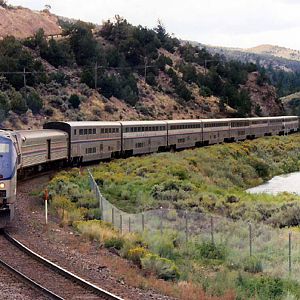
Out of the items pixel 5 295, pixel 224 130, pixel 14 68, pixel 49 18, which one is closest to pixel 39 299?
pixel 5 295

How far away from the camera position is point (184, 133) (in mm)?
64500

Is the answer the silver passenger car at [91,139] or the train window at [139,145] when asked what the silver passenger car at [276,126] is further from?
the silver passenger car at [91,139]

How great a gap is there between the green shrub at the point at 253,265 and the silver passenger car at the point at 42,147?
14.6 m

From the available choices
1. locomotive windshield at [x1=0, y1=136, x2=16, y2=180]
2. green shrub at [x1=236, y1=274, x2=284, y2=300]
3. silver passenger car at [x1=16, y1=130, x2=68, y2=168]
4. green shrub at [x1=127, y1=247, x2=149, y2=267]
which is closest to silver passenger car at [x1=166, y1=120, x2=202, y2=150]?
silver passenger car at [x1=16, y1=130, x2=68, y2=168]

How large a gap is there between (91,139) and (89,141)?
1.26 ft

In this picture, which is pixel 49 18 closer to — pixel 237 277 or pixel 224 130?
pixel 224 130

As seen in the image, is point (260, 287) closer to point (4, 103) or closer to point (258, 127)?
point (4, 103)

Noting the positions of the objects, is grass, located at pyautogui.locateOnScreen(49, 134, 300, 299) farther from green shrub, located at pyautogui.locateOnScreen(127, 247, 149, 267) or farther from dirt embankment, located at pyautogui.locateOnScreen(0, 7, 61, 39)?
dirt embankment, located at pyautogui.locateOnScreen(0, 7, 61, 39)

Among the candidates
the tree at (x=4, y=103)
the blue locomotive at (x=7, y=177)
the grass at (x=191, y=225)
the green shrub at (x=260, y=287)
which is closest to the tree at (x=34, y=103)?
the tree at (x=4, y=103)

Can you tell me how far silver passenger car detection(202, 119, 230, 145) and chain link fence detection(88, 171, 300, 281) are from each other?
144ft

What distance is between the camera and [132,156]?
178 ft

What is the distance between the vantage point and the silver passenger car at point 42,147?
33.3 metres

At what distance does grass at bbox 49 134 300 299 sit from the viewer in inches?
677

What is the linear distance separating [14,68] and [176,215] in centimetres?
5754
